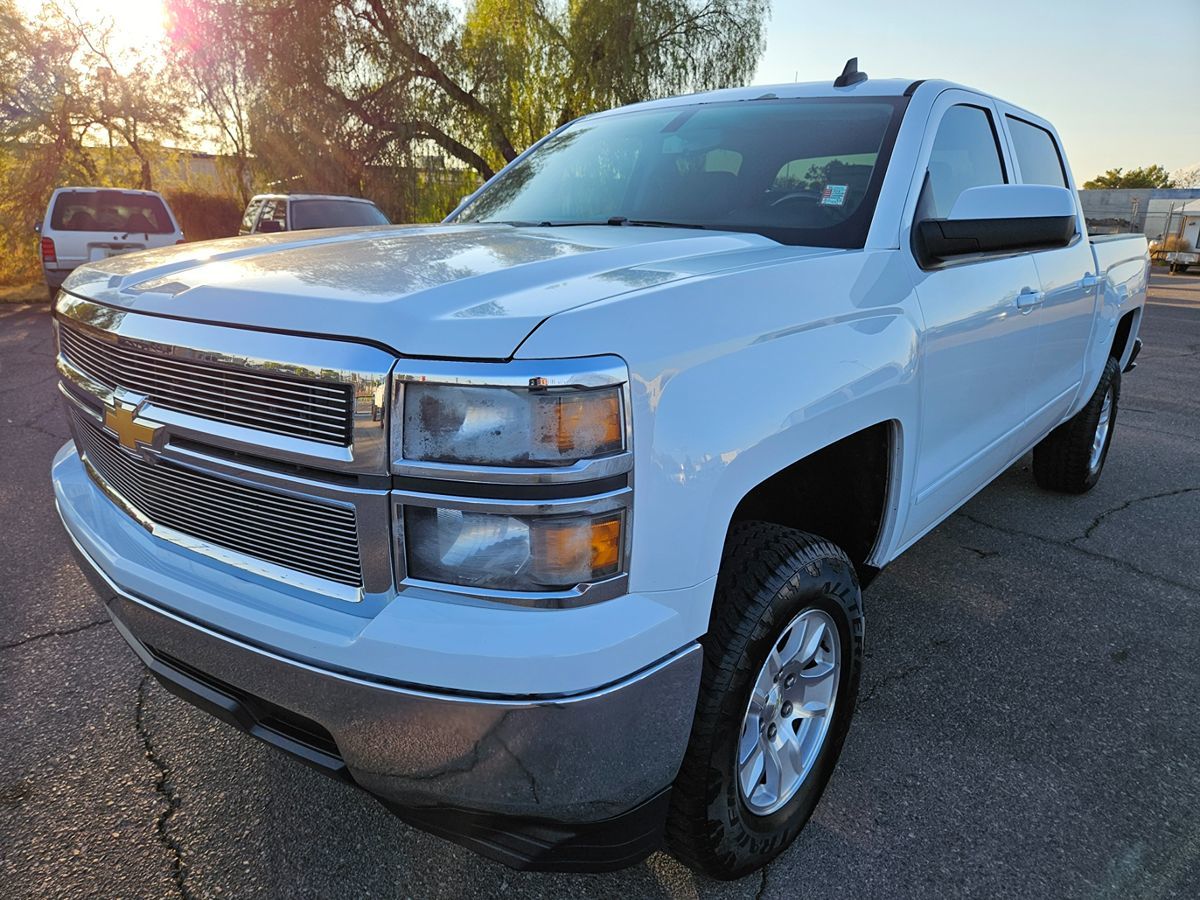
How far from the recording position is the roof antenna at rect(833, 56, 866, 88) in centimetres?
290

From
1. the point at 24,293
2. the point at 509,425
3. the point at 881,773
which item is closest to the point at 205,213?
the point at 24,293

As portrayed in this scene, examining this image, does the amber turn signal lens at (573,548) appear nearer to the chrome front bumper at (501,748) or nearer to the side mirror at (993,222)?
the chrome front bumper at (501,748)

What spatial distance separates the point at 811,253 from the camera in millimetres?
2070

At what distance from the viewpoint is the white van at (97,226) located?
1091 centimetres

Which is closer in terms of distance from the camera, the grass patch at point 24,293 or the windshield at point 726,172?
the windshield at point 726,172

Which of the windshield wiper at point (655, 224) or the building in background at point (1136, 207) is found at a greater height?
the windshield wiper at point (655, 224)

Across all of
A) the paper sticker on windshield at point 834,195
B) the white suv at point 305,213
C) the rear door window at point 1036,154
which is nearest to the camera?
the paper sticker on windshield at point 834,195

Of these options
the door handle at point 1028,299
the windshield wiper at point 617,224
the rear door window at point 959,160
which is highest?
the rear door window at point 959,160

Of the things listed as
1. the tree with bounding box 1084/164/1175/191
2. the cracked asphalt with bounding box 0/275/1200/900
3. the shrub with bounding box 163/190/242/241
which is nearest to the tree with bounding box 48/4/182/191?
the shrub with bounding box 163/190/242/241

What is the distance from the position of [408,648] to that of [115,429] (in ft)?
3.28

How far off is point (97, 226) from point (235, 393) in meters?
12.0

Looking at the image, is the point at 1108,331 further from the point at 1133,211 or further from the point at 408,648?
the point at 1133,211

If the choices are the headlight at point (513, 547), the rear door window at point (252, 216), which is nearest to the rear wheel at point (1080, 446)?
the headlight at point (513, 547)

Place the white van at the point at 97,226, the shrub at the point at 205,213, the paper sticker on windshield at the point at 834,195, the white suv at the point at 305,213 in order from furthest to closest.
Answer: the shrub at the point at 205,213
the white van at the point at 97,226
the white suv at the point at 305,213
the paper sticker on windshield at the point at 834,195
